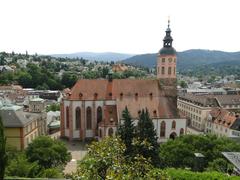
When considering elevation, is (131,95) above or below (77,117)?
above

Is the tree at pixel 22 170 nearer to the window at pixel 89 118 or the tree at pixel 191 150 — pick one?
the tree at pixel 191 150

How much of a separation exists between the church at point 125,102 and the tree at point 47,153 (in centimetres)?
1819

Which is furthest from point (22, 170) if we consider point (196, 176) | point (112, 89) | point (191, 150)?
point (112, 89)

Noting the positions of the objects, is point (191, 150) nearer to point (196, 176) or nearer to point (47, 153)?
point (196, 176)

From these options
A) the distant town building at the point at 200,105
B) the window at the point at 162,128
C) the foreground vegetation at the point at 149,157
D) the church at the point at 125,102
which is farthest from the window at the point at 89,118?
the distant town building at the point at 200,105

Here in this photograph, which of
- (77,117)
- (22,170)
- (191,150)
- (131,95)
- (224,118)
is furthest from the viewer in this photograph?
(224,118)

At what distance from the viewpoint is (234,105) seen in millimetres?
83812

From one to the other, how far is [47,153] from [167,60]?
93.6ft

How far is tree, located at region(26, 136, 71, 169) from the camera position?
34.7 metres

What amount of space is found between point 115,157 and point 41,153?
25.4 m

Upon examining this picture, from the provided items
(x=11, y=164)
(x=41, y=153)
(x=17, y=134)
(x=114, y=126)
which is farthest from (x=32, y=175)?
(x=114, y=126)

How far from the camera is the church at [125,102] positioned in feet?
180

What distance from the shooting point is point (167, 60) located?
56.2 m

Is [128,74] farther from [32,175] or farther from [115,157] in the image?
[115,157]
